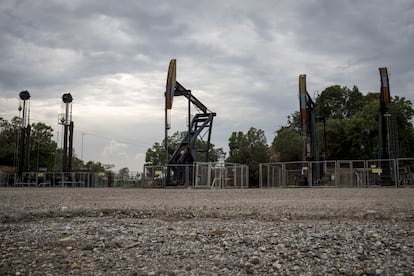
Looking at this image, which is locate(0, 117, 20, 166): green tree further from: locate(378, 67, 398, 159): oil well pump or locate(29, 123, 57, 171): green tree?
locate(378, 67, 398, 159): oil well pump

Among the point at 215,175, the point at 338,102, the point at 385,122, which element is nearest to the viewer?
the point at 215,175

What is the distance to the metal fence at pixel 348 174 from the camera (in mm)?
27500

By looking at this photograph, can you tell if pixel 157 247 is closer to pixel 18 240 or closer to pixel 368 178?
pixel 18 240

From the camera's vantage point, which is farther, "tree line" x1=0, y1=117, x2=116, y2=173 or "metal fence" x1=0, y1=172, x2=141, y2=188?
"tree line" x1=0, y1=117, x2=116, y2=173

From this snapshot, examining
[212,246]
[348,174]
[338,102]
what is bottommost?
[212,246]

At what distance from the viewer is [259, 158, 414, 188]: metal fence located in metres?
27.5

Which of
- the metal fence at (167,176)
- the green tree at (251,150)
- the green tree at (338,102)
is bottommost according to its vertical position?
the metal fence at (167,176)

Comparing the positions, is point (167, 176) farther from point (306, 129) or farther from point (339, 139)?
point (339, 139)

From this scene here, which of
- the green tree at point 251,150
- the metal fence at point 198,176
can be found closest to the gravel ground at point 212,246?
the metal fence at point 198,176

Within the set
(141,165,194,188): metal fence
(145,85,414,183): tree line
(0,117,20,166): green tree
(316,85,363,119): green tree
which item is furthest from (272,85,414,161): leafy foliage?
(0,117,20,166): green tree

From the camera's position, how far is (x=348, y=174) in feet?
96.3

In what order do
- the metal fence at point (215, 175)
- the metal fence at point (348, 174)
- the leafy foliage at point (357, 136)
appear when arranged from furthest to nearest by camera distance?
1. the leafy foliage at point (357, 136)
2. the metal fence at point (215, 175)
3. the metal fence at point (348, 174)

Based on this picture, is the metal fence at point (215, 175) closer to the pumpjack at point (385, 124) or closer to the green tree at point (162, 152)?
the pumpjack at point (385, 124)

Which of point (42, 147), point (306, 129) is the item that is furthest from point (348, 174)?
point (42, 147)
